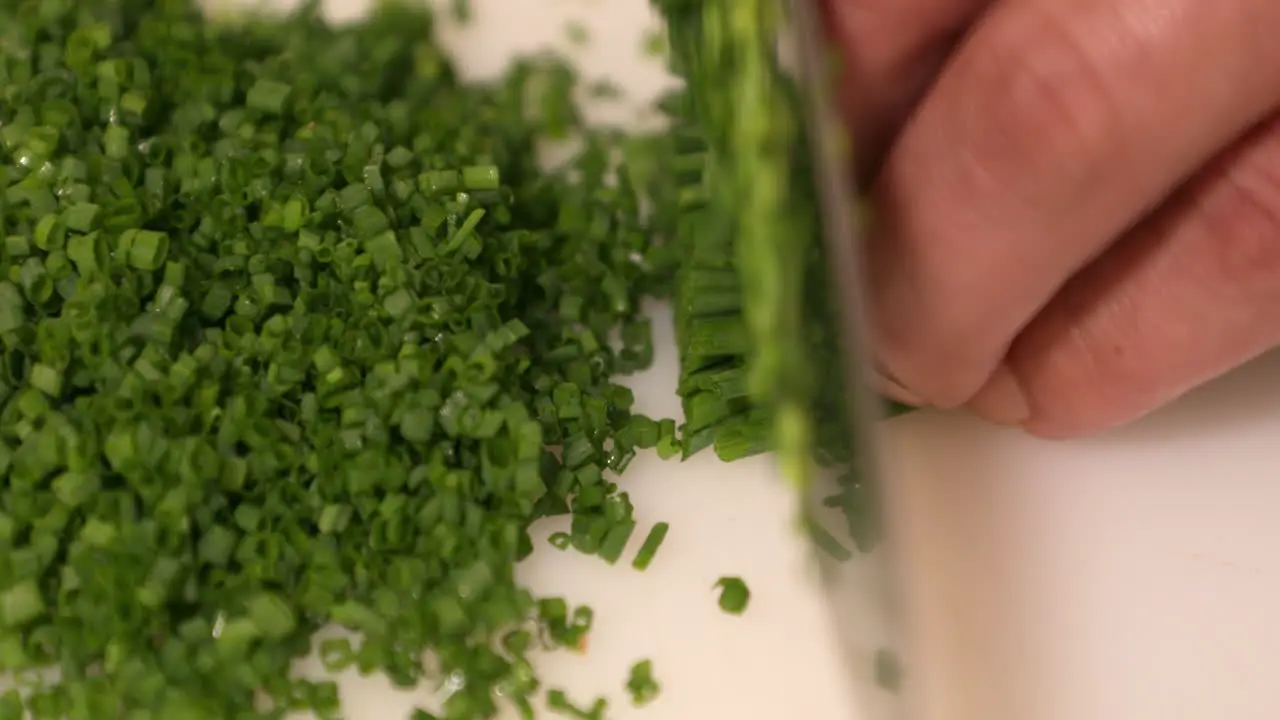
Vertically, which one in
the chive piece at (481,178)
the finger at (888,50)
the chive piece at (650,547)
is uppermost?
the finger at (888,50)

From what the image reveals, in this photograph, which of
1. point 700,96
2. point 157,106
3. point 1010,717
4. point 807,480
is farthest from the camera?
point 157,106

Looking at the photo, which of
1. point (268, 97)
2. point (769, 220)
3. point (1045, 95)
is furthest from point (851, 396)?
point (268, 97)

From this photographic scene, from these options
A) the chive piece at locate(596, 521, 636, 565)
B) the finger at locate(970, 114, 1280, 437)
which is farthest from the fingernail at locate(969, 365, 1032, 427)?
the chive piece at locate(596, 521, 636, 565)

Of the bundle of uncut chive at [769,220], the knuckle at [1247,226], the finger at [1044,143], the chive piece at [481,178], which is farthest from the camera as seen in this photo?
the chive piece at [481,178]

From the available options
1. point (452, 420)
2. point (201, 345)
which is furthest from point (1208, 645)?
point (201, 345)

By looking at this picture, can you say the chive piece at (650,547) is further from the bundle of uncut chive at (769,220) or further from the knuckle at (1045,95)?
the knuckle at (1045,95)

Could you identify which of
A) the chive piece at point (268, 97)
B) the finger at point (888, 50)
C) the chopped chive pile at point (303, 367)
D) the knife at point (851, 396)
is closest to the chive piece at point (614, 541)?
the chopped chive pile at point (303, 367)

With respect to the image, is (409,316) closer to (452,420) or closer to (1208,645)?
(452,420)

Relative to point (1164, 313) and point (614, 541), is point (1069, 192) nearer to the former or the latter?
point (1164, 313)
